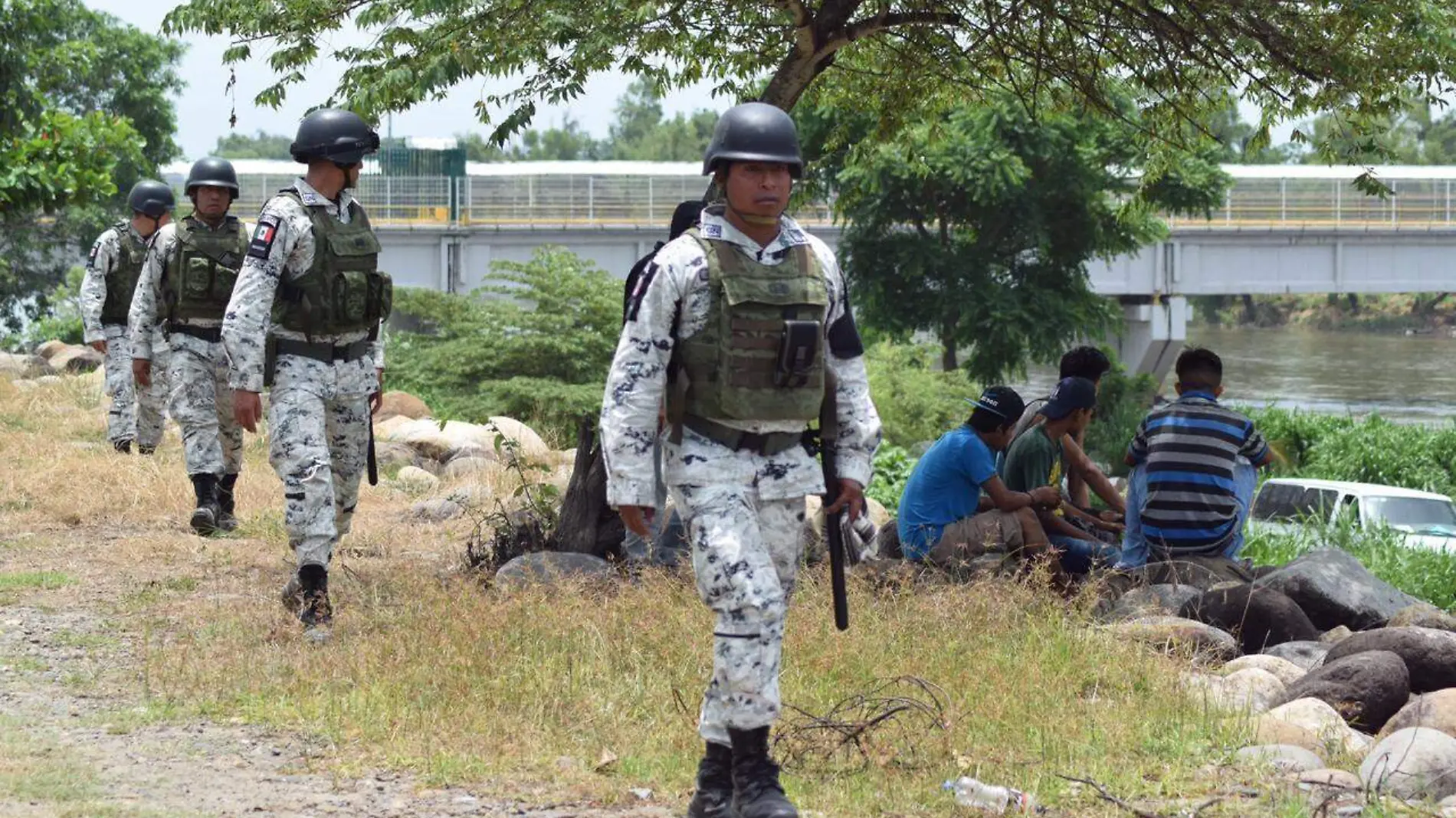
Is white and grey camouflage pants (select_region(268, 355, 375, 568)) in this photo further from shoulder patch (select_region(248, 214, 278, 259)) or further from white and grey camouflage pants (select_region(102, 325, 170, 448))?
white and grey camouflage pants (select_region(102, 325, 170, 448))

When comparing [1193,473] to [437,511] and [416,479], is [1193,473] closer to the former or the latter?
[437,511]

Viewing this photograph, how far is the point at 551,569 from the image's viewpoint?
24.3ft

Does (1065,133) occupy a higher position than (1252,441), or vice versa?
(1065,133)

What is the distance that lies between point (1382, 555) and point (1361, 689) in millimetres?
6507

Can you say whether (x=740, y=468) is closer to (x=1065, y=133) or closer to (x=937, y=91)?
(x=937, y=91)

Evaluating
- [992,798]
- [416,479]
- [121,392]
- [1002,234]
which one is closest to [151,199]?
[121,392]

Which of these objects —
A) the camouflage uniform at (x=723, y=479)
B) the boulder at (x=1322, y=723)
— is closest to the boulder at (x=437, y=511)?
the boulder at (x=1322, y=723)

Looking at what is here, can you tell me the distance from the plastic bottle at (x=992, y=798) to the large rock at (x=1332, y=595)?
3890mm

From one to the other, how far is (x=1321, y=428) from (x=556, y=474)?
58.7ft

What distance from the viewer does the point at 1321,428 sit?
26.5 meters

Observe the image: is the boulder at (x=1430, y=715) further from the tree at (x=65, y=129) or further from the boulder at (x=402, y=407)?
the boulder at (x=402, y=407)

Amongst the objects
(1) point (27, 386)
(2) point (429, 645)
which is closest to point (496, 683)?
(2) point (429, 645)

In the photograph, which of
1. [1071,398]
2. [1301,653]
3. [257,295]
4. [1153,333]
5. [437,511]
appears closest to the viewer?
[257,295]

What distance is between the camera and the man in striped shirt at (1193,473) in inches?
324
